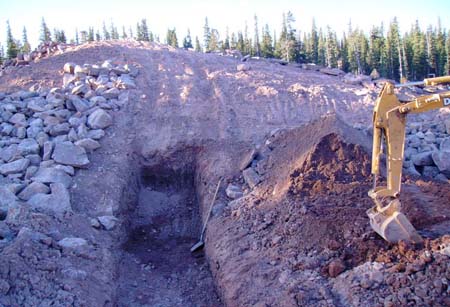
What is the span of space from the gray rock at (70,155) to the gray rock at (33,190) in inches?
43.0

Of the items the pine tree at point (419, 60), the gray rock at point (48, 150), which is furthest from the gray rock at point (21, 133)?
the pine tree at point (419, 60)

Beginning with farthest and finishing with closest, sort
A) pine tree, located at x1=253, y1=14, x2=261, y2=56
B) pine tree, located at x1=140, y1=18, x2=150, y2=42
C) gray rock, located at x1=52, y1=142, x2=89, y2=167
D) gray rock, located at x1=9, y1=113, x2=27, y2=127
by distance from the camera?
1. pine tree, located at x1=140, y1=18, x2=150, y2=42
2. pine tree, located at x1=253, y1=14, x2=261, y2=56
3. gray rock, located at x1=9, y1=113, x2=27, y2=127
4. gray rock, located at x1=52, y1=142, x2=89, y2=167

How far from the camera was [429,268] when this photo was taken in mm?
6355

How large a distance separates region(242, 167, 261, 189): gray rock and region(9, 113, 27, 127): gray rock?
19.4ft

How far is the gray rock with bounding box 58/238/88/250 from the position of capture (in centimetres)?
841

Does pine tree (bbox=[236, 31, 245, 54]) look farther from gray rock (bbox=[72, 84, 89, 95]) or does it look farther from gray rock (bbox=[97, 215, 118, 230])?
gray rock (bbox=[97, 215, 118, 230])

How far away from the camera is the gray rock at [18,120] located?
12.4 meters

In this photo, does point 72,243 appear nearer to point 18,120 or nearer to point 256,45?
point 18,120

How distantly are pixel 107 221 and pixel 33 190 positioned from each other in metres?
1.67

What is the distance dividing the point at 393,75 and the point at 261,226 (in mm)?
44162

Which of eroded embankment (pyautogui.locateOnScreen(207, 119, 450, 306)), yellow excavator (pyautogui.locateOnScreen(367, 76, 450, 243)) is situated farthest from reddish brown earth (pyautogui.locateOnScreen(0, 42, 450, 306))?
yellow excavator (pyautogui.locateOnScreen(367, 76, 450, 243))

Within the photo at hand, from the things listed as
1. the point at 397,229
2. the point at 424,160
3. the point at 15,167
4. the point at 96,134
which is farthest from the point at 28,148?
the point at 424,160

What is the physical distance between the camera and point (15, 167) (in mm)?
10719

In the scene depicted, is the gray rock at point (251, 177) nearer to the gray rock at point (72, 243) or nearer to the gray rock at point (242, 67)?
the gray rock at point (72, 243)
